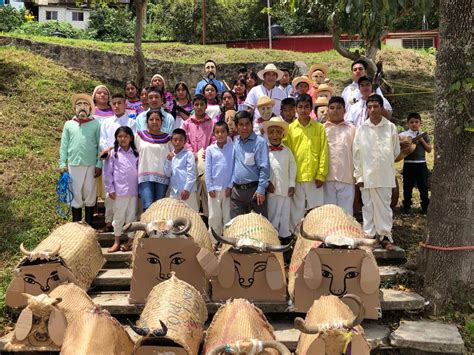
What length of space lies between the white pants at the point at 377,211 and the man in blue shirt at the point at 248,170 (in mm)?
1108

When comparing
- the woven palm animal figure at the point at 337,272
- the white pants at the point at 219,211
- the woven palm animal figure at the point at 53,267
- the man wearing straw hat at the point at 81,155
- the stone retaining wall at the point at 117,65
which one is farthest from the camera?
the stone retaining wall at the point at 117,65

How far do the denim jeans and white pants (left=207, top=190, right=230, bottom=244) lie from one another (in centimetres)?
57

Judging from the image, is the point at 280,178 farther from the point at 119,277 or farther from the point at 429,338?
the point at 429,338

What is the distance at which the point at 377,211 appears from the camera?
5844 mm

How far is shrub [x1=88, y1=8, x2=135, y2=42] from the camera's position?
1001 inches

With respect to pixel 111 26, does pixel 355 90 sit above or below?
below

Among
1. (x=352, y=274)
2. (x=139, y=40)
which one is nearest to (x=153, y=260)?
(x=352, y=274)

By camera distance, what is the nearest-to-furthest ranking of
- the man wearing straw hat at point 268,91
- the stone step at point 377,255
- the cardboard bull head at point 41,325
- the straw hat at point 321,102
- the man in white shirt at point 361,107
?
the cardboard bull head at point 41,325 < the stone step at point 377,255 < the man in white shirt at point 361,107 < the straw hat at point 321,102 < the man wearing straw hat at point 268,91

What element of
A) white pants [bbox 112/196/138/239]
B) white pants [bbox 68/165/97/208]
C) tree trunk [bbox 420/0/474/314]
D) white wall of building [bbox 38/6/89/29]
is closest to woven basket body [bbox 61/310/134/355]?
white pants [bbox 112/196/138/239]

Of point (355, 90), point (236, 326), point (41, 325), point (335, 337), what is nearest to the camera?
point (335, 337)

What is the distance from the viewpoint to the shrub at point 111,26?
2544cm

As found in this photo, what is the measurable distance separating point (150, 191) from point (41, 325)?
2.20m

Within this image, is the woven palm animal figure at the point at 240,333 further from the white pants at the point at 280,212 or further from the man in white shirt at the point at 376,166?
the man in white shirt at the point at 376,166

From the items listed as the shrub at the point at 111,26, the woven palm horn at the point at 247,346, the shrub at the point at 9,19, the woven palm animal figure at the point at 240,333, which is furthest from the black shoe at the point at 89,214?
the shrub at the point at 9,19
